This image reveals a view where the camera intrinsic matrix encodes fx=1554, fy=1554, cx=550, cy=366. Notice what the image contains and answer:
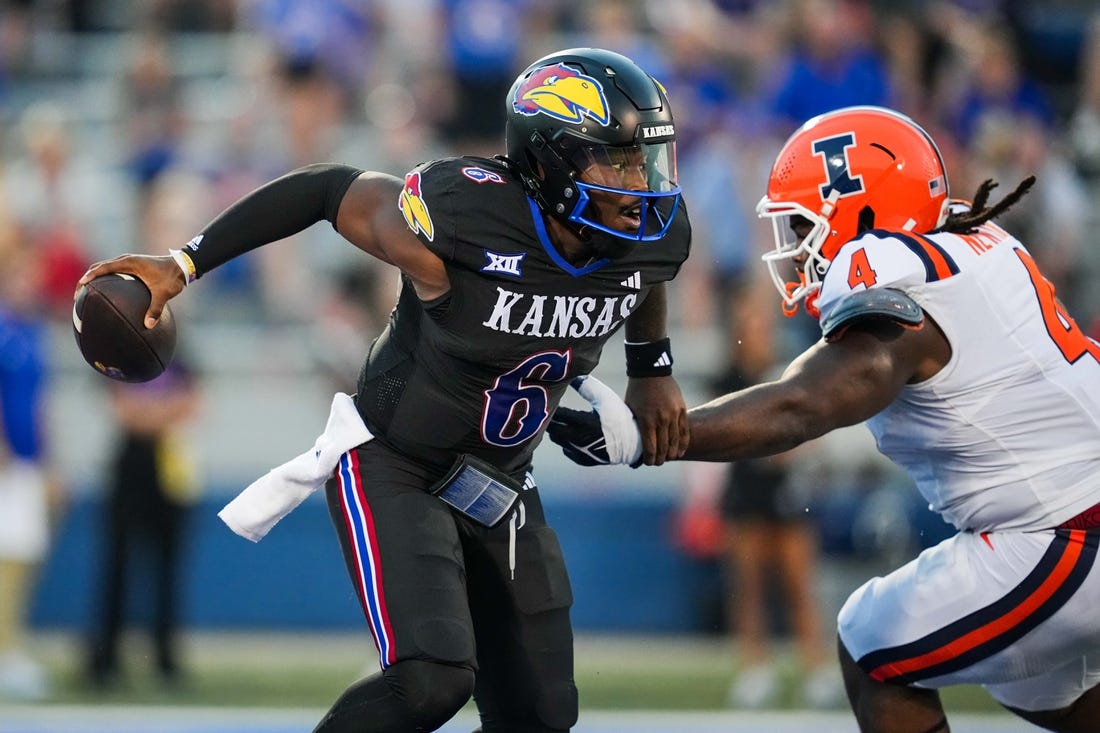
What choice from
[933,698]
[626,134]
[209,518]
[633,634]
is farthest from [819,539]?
[626,134]

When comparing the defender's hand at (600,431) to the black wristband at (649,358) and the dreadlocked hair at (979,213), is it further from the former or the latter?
the dreadlocked hair at (979,213)

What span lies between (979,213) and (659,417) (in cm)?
97

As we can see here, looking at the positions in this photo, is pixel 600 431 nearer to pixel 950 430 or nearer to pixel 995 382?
pixel 950 430

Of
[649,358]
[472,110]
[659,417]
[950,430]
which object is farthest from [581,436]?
[472,110]

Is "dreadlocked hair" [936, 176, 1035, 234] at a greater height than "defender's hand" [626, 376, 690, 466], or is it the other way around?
"dreadlocked hair" [936, 176, 1035, 234]

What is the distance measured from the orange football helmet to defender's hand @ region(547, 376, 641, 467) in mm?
558

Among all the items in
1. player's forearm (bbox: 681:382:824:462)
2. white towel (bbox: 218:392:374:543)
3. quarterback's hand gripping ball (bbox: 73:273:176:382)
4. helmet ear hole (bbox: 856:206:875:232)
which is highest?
helmet ear hole (bbox: 856:206:875:232)

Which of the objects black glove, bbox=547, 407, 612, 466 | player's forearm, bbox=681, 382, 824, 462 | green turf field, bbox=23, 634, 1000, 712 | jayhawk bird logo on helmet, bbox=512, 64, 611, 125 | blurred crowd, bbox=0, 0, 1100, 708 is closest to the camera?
player's forearm, bbox=681, 382, 824, 462

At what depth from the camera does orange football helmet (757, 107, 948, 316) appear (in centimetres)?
385

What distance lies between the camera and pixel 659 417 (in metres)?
3.72

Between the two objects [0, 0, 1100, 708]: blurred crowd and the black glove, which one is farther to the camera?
[0, 0, 1100, 708]: blurred crowd

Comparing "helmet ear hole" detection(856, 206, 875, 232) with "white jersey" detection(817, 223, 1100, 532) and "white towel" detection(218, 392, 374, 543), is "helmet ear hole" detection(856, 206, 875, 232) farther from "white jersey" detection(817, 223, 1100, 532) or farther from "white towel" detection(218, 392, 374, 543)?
"white towel" detection(218, 392, 374, 543)

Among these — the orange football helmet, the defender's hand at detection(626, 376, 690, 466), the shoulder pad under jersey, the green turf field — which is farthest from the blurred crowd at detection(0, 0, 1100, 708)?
the shoulder pad under jersey

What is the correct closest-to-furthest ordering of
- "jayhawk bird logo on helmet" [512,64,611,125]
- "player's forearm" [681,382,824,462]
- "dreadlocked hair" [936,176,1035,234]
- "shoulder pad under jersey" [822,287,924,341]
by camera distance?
1. "shoulder pad under jersey" [822,287,924,341]
2. "player's forearm" [681,382,824,462]
3. "jayhawk bird logo on helmet" [512,64,611,125]
4. "dreadlocked hair" [936,176,1035,234]
